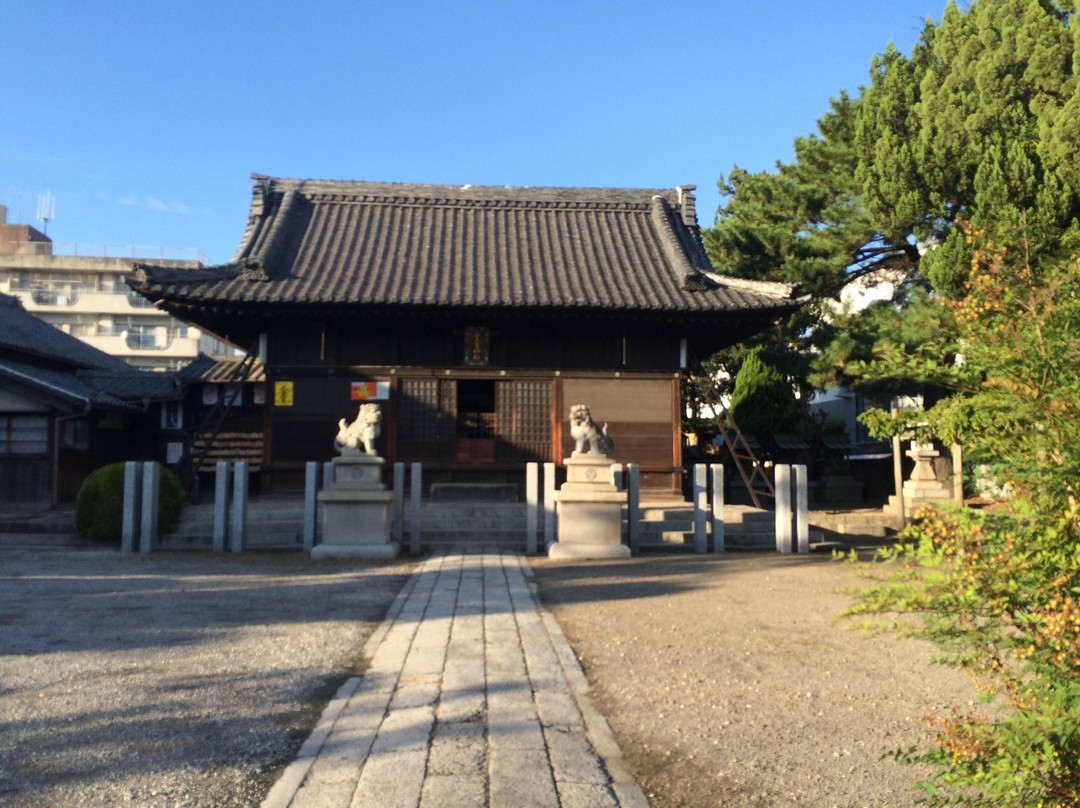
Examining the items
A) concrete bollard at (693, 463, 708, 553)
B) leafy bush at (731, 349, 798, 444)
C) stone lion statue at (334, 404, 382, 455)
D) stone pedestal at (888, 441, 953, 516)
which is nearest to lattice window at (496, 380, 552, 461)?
concrete bollard at (693, 463, 708, 553)

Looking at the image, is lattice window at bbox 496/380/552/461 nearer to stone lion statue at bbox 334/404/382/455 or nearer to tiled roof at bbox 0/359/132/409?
stone lion statue at bbox 334/404/382/455

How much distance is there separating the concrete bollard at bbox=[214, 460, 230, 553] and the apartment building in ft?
123

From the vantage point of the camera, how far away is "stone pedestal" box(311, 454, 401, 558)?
11.5 metres

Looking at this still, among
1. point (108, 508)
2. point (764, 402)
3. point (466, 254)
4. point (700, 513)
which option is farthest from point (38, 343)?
point (764, 402)

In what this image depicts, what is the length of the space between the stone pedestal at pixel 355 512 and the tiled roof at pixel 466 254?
4.31 meters

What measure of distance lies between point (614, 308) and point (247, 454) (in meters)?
9.69

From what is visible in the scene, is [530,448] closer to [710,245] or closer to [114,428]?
[710,245]

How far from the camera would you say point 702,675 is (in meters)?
5.38

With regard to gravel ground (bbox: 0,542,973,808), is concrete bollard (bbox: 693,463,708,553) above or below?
above

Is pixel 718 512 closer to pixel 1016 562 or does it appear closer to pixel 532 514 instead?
pixel 532 514

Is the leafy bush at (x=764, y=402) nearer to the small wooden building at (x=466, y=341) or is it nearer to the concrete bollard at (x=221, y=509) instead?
the small wooden building at (x=466, y=341)

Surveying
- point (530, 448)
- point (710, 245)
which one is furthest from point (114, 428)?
point (710, 245)

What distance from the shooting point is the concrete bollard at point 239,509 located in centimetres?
1223

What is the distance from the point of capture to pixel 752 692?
4.98 meters
